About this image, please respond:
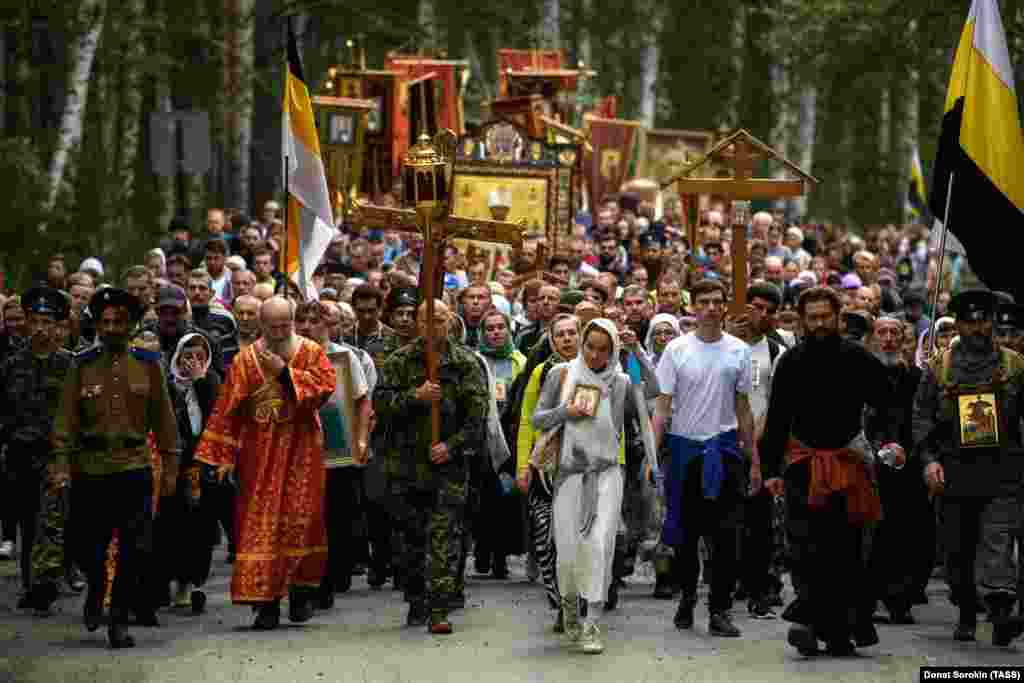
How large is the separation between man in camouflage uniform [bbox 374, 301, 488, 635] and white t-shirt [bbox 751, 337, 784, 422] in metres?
1.80

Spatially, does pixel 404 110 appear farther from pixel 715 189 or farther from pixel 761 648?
pixel 761 648

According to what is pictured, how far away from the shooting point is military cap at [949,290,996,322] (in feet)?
44.1

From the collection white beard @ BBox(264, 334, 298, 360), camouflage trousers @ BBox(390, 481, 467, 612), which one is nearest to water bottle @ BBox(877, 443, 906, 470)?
camouflage trousers @ BBox(390, 481, 467, 612)

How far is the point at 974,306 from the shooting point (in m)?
13.4

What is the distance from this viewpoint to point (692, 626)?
1395 centimetres

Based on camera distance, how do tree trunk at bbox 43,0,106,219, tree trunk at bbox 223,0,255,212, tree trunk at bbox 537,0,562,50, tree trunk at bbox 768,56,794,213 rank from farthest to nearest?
tree trunk at bbox 768,56,794,213, tree trunk at bbox 537,0,562,50, tree trunk at bbox 223,0,255,212, tree trunk at bbox 43,0,106,219

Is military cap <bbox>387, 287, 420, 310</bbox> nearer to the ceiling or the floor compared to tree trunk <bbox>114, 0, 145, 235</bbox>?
nearer to the floor

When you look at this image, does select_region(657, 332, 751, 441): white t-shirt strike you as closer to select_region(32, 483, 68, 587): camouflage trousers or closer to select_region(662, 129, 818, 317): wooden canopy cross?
select_region(662, 129, 818, 317): wooden canopy cross

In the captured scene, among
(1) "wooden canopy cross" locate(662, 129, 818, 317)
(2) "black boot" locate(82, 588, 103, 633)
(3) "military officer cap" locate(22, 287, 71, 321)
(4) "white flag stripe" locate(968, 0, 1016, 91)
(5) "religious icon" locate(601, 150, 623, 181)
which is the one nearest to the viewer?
(2) "black boot" locate(82, 588, 103, 633)

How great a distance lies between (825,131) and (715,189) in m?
48.3

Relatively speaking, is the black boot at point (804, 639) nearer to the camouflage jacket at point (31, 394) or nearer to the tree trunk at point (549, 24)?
the camouflage jacket at point (31, 394)

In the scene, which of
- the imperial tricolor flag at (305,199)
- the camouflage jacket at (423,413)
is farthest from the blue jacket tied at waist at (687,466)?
the imperial tricolor flag at (305,199)

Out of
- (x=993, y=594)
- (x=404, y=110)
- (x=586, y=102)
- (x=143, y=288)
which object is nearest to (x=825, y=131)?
(x=586, y=102)

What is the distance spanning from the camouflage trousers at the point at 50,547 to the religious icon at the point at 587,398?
10.4ft
